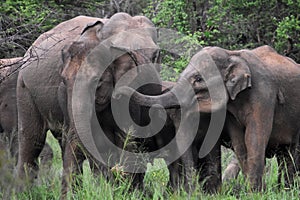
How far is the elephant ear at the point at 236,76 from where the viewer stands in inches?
268

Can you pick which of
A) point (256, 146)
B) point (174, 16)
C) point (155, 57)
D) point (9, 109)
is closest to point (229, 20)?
point (174, 16)

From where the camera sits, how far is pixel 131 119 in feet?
22.6

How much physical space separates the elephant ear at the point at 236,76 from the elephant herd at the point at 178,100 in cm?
1

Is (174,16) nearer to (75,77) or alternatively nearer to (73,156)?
(75,77)

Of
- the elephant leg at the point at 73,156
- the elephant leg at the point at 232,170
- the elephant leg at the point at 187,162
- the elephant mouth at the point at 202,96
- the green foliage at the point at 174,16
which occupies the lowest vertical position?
the elephant leg at the point at 232,170

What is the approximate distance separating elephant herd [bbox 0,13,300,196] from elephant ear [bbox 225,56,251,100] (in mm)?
10

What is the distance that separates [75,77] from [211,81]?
130 centimetres

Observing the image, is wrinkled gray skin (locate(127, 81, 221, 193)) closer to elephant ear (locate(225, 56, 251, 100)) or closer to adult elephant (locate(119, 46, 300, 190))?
adult elephant (locate(119, 46, 300, 190))

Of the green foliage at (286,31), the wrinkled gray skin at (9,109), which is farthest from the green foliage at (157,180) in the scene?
the green foliage at (286,31)

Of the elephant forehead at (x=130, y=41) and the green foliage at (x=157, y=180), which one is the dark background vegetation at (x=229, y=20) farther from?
the elephant forehead at (x=130, y=41)

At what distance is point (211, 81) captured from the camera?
697cm

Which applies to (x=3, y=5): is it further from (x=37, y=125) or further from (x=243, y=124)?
(x=243, y=124)

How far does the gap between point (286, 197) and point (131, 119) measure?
165cm

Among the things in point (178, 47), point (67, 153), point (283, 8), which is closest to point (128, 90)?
point (67, 153)
